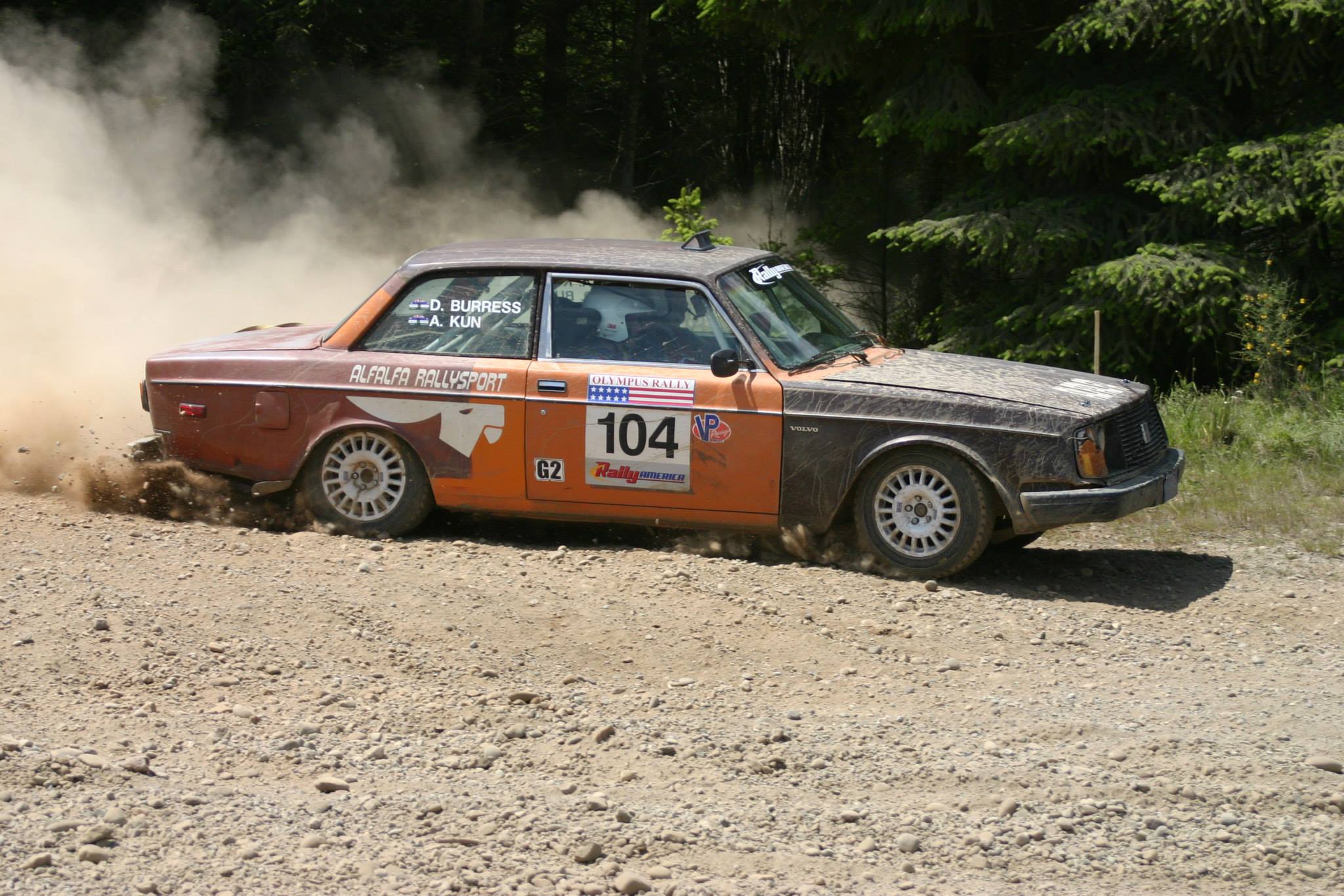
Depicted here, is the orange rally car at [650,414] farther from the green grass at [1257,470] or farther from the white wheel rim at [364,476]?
the green grass at [1257,470]

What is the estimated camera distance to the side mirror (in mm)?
7191

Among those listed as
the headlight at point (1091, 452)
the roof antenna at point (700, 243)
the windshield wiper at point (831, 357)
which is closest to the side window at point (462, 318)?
the roof antenna at point (700, 243)

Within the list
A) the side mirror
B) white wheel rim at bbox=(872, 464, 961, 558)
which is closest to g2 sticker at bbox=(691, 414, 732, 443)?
the side mirror

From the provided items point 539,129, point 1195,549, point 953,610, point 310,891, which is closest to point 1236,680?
point 953,610

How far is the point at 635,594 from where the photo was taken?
6773mm

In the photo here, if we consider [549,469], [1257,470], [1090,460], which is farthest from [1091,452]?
[1257,470]

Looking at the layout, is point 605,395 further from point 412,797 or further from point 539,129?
point 539,129

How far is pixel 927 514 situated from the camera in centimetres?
713

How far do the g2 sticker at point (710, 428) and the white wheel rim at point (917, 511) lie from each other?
0.84 meters

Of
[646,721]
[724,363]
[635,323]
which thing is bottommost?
[646,721]

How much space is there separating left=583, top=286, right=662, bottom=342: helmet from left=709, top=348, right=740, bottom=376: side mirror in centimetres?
50

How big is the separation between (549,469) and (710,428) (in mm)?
924

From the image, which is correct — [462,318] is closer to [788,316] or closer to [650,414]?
[650,414]

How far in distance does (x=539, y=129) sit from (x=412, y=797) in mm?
17092
